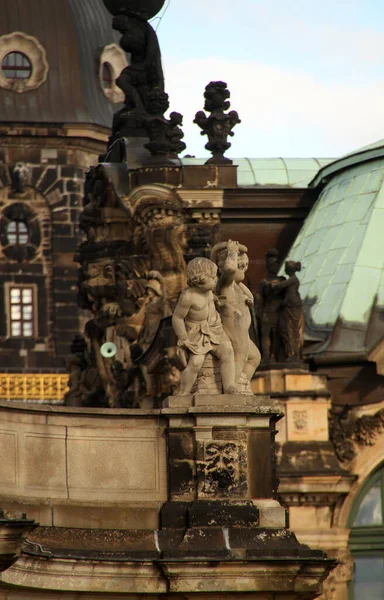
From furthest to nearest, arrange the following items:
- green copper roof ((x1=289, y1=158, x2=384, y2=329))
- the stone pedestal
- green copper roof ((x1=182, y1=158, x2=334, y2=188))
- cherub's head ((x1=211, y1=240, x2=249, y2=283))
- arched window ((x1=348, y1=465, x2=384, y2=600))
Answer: green copper roof ((x1=182, y1=158, x2=334, y2=188)) → green copper roof ((x1=289, y1=158, x2=384, y2=329)) → arched window ((x1=348, y1=465, x2=384, y2=600)) → cherub's head ((x1=211, y1=240, x2=249, y2=283)) → the stone pedestal

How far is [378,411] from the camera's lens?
5188 centimetres

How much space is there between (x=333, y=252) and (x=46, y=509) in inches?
978

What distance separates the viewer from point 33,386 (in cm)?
8969

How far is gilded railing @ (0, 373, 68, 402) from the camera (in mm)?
88688

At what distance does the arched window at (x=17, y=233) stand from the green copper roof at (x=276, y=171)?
27024mm

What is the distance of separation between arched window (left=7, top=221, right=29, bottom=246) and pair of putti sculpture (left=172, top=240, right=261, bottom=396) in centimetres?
5886

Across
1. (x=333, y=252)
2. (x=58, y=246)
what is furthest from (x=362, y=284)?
(x=58, y=246)

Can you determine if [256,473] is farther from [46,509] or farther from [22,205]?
[22,205]

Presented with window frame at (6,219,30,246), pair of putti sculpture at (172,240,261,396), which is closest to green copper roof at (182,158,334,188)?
window frame at (6,219,30,246)

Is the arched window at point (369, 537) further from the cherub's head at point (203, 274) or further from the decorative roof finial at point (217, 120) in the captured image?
the cherub's head at point (203, 274)


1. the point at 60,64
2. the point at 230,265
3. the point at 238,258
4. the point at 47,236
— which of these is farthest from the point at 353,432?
the point at 60,64

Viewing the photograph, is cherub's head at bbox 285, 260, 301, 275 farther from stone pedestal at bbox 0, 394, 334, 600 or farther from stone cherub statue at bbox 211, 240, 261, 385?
stone pedestal at bbox 0, 394, 334, 600

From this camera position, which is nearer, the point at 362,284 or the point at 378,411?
the point at 378,411

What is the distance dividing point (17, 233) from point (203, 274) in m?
59.7
